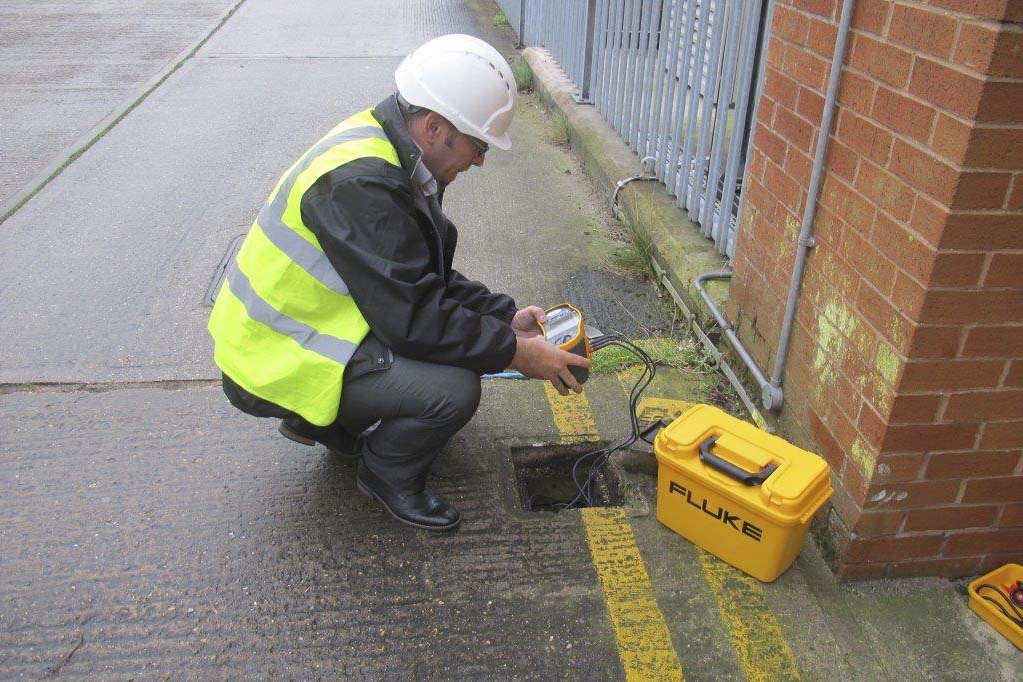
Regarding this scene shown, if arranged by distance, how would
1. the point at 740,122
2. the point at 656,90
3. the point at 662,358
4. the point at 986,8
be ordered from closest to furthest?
1. the point at 986,8
2. the point at 662,358
3. the point at 740,122
4. the point at 656,90

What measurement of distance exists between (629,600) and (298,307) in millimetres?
1309

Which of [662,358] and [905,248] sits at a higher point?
[905,248]

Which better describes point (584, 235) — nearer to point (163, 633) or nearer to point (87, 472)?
point (87, 472)

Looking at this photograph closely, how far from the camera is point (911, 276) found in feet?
7.20

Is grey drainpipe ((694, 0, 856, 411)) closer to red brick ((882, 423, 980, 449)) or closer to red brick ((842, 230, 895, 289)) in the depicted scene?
red brick ((842, 230, 895, 289))

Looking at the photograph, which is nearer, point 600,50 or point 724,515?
point 724,515

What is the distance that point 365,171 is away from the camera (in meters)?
2.46

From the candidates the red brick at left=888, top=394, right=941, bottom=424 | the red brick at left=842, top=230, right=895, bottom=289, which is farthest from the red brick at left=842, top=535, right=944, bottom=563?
the red brick at left=842, top=230, right=895, bottom=289

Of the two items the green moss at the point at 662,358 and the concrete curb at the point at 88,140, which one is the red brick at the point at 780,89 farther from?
the concrete curb at the point at 88,140

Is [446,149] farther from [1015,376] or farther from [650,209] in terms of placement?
[650,209]

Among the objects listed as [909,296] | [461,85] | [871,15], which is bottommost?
[909,296]

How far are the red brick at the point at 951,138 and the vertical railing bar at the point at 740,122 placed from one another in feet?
6.42

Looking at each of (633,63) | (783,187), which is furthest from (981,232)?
(633,63)

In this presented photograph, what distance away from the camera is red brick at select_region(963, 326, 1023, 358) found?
2.21 m
